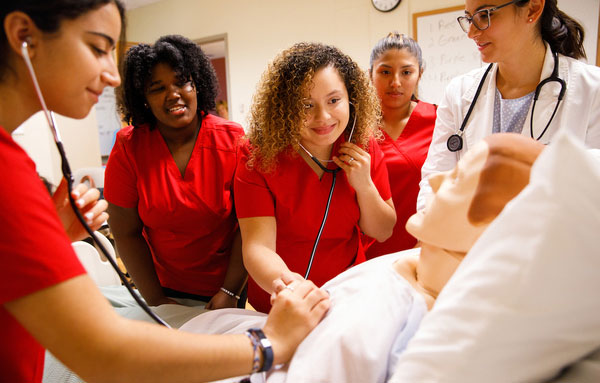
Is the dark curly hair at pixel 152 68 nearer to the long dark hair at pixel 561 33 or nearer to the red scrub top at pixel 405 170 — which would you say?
the red scrub top at pixel 405 170

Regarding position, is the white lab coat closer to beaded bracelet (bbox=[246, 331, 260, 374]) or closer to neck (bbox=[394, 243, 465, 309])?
neck (bbox=[394, 243, 465, 309])

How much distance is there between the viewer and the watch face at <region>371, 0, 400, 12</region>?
3.16 metres

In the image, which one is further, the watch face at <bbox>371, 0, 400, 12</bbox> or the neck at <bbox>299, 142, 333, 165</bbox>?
the watch face at <bbox>371, 0, 400, 12</bbox>

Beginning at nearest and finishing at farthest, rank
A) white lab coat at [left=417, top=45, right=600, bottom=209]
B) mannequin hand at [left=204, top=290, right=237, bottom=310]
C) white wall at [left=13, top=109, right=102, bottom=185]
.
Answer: white lab coat at [left=417, top=45, right=600, bottom=209] < mannequin hand at [left=204, top=290, right=237, bottom=310] < white wall at [left=13, top=109, right=102, bottom=185]

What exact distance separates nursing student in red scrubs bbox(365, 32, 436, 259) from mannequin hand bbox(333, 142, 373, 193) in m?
0.40

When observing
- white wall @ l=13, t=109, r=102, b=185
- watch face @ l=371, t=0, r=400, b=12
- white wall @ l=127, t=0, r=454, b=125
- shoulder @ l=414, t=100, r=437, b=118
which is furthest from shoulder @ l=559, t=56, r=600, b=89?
white wall @ l=13, t=109, r=102, b=185

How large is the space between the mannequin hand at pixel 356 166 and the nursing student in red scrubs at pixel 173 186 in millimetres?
395

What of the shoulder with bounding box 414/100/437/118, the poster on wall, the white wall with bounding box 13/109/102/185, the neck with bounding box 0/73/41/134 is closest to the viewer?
the neck with bounding box 0/73/41/134

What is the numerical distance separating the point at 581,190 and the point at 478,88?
94 centimetres

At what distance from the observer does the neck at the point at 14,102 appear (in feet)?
1.93

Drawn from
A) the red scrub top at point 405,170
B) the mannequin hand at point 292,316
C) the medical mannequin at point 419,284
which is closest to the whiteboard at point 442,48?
the red scrub top at point 405,170

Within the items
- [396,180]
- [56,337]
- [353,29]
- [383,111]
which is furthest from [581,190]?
[353,29]

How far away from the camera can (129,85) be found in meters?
1.32

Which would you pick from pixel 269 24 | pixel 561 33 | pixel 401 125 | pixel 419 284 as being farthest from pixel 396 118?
pixel 269 24
